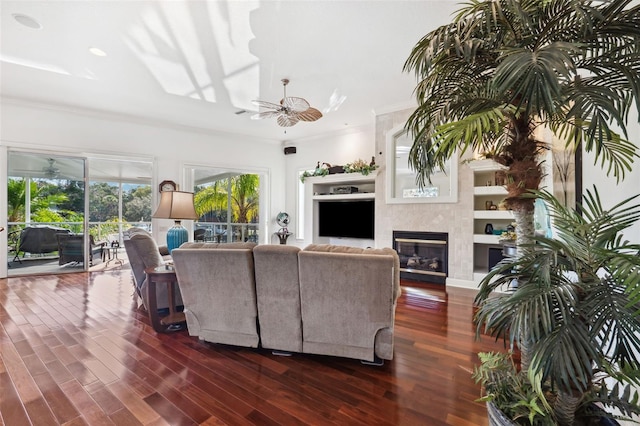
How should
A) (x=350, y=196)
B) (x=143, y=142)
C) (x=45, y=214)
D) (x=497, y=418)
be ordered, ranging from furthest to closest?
(x=350, y=196)
(x=143, y=142)
(x=45, y=214)
(x=497, y=418)

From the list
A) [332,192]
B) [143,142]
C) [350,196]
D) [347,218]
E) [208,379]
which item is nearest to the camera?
[208,379]

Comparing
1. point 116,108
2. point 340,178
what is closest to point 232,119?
point 116,108

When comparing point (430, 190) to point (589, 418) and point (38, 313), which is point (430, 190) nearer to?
point (589, 418)

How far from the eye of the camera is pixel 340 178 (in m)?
6.21

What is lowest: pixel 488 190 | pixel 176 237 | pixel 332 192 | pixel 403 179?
pixel 176 237

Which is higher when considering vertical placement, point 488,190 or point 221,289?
point 488,190

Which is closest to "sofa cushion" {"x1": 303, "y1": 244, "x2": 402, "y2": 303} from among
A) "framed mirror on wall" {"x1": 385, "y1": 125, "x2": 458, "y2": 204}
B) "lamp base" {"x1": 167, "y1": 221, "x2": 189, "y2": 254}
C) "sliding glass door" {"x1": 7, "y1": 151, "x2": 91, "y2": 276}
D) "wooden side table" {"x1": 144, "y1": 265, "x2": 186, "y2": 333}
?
"wooden side table" {"x1": 144, "y1": 265, "x2": 186, "y2": 333}

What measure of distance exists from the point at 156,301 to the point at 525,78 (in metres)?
3.19

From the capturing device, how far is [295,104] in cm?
362

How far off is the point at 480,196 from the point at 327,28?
3.49 metres

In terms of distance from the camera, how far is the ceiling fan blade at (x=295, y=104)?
11.6ft

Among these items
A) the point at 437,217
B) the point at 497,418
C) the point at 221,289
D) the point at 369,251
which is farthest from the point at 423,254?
the point at 497,418

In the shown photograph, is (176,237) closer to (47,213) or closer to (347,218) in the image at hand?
→ (347,218)

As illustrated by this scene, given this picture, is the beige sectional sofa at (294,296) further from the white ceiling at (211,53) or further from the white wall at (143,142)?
the white wall at (143,142)
